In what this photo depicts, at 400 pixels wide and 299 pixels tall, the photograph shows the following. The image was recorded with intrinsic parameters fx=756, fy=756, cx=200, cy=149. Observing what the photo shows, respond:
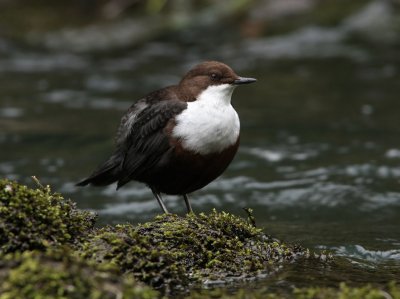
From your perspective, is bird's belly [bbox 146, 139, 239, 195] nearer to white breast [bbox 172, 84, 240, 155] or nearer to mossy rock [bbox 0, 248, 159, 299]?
white breast [bbox 172, 84, 240, 155]

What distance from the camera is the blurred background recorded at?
6098 millimetres

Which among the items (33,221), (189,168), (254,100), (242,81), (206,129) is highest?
(254,100)

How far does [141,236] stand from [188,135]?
1180 mm

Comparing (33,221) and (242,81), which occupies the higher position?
(242,81)

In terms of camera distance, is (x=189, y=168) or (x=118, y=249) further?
(x=189, y=168)

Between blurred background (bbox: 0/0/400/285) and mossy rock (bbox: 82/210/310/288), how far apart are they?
0.30m

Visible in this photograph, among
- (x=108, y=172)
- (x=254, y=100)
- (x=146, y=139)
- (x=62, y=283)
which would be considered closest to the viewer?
(x=62, y=283)

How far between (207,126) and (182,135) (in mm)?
159

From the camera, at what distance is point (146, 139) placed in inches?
184

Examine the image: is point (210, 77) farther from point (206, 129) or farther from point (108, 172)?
point (108, 172)

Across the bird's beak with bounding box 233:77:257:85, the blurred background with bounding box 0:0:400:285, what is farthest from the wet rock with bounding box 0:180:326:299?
the bird's beak with bounding box 233:77:257:85

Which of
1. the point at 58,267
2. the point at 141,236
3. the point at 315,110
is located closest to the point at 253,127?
the point at 315,110

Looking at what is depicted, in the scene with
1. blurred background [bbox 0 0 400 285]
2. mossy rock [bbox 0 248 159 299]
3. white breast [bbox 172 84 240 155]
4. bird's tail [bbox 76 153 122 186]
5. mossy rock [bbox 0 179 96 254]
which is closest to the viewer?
mossy rock [bbox 0 248 159 299]

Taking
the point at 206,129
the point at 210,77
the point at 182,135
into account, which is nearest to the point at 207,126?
the point at 206,129
